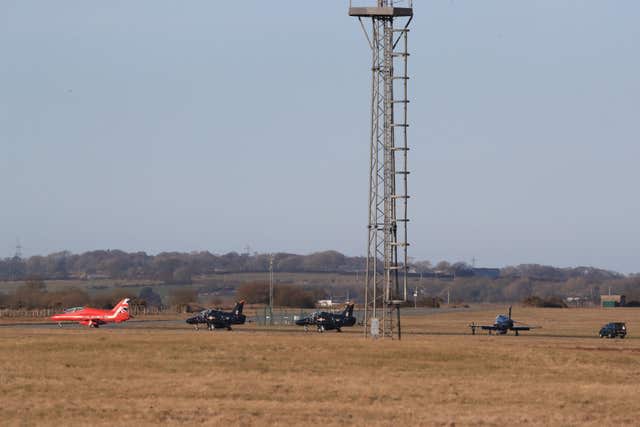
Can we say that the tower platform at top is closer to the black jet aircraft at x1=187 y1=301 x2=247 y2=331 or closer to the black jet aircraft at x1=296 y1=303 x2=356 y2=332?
the black jet aircraft at x1=296 y1=303 x2=356 y2=332

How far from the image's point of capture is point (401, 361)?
50.1m

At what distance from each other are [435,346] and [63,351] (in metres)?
19.7

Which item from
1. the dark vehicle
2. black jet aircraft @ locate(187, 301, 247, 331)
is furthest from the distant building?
black jet aircraft @ locate(187, 301, 247, 331)

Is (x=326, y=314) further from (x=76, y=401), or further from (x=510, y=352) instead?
(x=76, y=401)

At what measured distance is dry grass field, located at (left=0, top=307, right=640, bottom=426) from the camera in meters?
32.8

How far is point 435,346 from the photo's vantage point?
5669cm

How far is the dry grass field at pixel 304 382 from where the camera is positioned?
32.8 m

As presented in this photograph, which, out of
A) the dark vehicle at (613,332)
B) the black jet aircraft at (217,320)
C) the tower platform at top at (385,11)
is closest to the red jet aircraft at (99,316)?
the black jet aircraft at (217,320)

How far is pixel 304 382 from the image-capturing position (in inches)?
1629

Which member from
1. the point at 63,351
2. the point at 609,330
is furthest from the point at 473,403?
the point at 609,330

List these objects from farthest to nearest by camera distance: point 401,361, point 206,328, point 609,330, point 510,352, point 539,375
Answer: point 206,328 → point 609,330 → point 510,352 → point 401,361 → point 539,375

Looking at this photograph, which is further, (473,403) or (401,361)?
(401,361)

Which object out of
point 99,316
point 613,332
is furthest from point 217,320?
point 613,332

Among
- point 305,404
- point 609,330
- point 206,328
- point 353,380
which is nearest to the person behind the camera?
point 305,404
